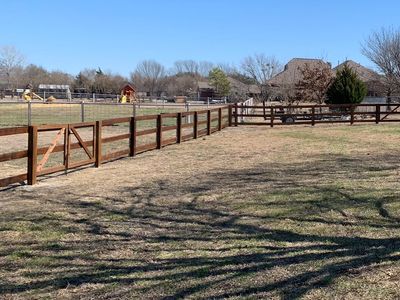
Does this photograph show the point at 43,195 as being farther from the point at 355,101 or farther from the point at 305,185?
the point at 355,101

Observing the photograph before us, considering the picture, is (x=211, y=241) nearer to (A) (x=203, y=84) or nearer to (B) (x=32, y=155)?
(B) (x=32, y=155)

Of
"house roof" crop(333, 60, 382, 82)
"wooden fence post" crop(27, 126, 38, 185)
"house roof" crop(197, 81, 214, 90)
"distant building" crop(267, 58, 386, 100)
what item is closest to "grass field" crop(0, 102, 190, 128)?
"distant building" crop(267, 58, 386, 100)

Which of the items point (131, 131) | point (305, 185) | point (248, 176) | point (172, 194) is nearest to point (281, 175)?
point (248, 176)

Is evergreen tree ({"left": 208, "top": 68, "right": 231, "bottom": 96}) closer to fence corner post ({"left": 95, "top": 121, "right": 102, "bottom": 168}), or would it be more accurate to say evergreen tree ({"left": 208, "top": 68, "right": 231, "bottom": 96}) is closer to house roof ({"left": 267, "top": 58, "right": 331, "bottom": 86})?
house roof ({"left": 267, "top": 58, "right": 331, "bottom": 86})

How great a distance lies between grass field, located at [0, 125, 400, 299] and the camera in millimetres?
4188

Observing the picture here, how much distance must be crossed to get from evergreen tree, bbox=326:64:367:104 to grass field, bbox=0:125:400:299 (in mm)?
26514

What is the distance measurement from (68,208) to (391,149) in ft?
34.3

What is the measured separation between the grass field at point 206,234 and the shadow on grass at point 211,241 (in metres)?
0.02

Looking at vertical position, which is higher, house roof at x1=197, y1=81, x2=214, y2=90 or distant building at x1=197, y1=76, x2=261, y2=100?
house roof at x1=197, y1=81, x2=214, y2=90

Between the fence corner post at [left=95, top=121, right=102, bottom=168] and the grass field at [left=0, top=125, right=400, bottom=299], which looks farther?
the fence corner post at [left=95, top=121, right=102, bottom=168]

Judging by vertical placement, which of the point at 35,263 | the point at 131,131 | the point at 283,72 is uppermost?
the point at 283,72

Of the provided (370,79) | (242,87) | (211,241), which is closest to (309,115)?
(211,241)

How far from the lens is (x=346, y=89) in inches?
1427

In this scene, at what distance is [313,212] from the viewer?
6.66 m
